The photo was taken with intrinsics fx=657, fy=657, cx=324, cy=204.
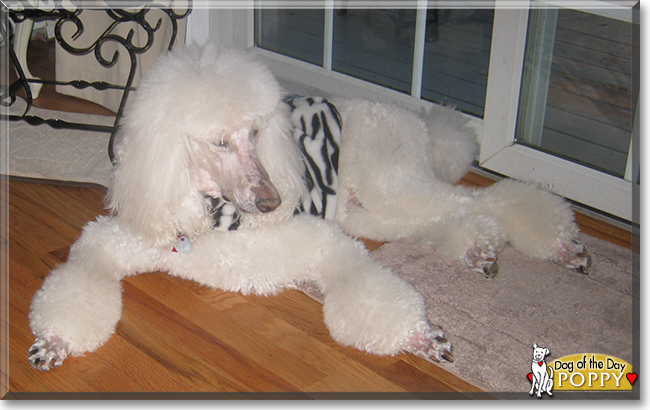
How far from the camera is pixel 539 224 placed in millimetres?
1838

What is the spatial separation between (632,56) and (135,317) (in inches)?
66.2

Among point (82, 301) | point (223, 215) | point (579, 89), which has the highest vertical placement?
point (579, 89)

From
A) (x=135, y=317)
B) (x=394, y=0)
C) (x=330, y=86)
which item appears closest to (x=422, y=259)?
(x=135, y=317)

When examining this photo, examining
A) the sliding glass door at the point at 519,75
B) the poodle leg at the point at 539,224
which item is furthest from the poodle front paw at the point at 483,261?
the sliding glass door at the point at 519,75

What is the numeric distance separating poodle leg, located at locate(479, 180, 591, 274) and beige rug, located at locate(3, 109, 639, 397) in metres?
0.03

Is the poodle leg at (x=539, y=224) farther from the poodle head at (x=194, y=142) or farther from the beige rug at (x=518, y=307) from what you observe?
the poodle head at (x=194, y=142)

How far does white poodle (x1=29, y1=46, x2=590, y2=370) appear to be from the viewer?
4.68 feet

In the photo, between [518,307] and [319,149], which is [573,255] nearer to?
[518,307]

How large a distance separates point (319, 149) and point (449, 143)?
500 millimetres

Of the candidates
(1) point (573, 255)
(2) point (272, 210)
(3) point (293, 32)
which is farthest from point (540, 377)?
(3) point (293, 32)

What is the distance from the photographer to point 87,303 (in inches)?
60.1

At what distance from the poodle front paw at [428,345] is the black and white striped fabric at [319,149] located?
459mm

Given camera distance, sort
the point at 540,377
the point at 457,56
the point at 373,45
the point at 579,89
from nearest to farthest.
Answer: the point at 540,377, the point at 579,89, the point at 457,56, the point at 373,45

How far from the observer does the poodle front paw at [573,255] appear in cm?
182
